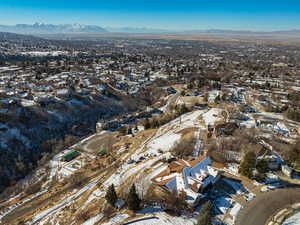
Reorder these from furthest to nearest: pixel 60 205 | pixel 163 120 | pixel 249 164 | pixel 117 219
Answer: pixel 163 120
pixel 60 205
pixel 249 164
pixel 117 219

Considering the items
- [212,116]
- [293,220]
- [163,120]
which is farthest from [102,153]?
[293,220]

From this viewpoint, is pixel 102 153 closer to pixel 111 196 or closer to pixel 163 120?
pixel 163 120

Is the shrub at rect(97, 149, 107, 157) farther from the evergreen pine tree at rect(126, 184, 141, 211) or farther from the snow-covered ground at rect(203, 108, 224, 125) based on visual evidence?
the snow-covered ground at rect(203, 108, 224, 125)

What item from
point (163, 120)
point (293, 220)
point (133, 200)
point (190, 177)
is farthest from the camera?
point (163, 120)

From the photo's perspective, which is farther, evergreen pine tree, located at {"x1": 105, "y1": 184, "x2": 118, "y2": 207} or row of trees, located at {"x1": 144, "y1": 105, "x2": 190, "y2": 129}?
row of trees, located at {"x1": 144, "y1": 105, "x2": 190, "y2": 129}

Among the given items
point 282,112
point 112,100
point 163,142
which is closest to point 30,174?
point 163,142

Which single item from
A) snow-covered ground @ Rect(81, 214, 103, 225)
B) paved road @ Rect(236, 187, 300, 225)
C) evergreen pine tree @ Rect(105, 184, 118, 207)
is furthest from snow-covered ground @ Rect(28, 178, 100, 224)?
paved road @ Rect(236, 187, 300, 225)
